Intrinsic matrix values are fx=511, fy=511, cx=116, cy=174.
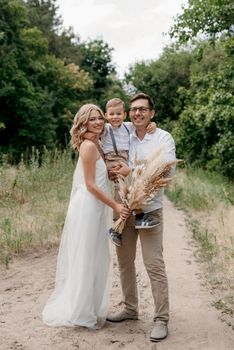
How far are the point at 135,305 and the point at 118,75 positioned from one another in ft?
124

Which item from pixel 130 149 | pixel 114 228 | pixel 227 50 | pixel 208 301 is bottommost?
pixel 208 301

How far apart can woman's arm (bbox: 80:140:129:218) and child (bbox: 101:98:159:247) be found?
197mm

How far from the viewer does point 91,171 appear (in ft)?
15.1

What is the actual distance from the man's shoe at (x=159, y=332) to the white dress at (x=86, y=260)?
21.6 inches

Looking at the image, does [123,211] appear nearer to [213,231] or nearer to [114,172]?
[114,172]

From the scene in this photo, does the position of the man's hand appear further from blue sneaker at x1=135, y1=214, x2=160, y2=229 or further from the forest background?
the forest background

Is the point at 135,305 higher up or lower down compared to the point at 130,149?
lower down

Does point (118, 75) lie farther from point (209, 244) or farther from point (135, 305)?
point (135, 305)

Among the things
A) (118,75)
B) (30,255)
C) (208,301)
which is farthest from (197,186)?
(118,75)

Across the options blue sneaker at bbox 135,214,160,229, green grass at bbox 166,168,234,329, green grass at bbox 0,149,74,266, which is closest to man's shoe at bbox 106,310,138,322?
→ green grass at bbox 166,168,234,329

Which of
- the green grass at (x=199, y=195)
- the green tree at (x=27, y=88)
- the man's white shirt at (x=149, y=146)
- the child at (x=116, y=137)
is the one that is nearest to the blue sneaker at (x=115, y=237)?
the child at (x=116, y=137)

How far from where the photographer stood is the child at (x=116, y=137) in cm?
463

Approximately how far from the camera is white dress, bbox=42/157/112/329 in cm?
474

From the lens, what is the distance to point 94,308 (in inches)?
191
